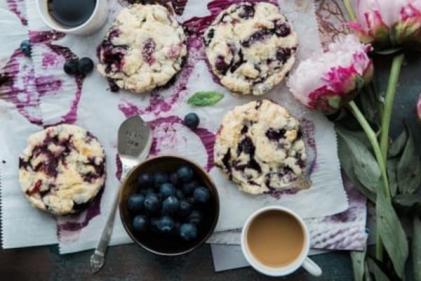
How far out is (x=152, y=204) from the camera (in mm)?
1278

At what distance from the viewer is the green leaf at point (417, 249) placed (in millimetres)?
1292

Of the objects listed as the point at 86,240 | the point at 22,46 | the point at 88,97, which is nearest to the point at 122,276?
the point at 86,240

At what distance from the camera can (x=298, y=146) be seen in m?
1.35

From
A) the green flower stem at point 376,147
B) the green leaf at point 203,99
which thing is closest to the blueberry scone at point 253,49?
the green leaf at point 203,99

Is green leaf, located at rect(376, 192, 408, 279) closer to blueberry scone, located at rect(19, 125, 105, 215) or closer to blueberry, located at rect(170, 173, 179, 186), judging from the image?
blueberry, located at rect(170, 173, 179, 186)

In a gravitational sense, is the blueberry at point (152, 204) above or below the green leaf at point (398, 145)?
below

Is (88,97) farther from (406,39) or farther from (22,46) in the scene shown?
(406,39)

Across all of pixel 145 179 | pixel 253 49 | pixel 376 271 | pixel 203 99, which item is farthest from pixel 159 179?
pixel 376 271

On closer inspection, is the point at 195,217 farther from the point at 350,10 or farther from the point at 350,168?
the point at 350,10

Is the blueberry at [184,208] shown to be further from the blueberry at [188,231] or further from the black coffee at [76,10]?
the black coffee at [76,10]

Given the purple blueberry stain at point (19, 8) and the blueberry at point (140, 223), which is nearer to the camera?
the blueberry at point (140, 223)

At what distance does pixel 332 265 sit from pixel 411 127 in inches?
10.2

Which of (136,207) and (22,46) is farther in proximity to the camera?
(22,46)

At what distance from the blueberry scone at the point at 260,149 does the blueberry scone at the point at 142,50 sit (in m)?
0.14
